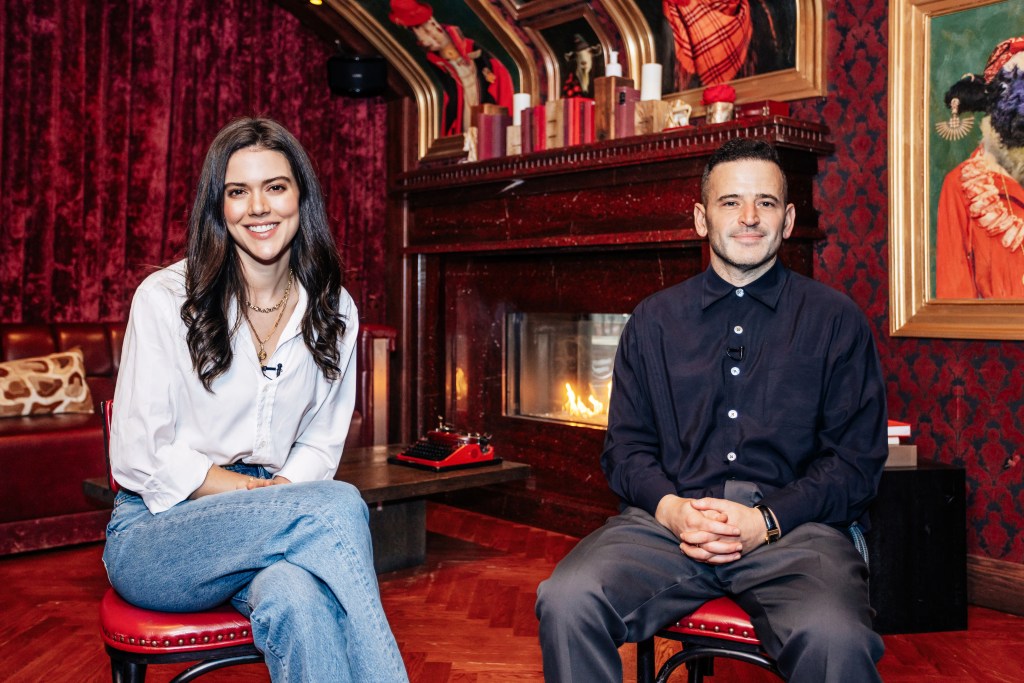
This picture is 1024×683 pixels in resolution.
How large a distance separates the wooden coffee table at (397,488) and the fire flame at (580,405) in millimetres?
904

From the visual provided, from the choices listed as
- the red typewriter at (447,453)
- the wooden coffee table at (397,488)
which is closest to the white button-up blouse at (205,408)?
the wooden coffee table at (397,488)

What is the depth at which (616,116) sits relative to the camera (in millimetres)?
3982

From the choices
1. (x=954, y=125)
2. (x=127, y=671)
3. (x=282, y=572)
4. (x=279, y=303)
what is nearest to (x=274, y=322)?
(x=279, y=303)

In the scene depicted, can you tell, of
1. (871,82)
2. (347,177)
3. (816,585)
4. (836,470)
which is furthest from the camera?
(347,177)

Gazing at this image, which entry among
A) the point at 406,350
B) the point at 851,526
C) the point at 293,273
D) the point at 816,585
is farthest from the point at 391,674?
the point at 406,350

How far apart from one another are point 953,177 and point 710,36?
1143 mm

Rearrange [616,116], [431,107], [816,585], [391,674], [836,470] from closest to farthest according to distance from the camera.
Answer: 1. [391,674]
2. [816,585]
3. [836,470]
4. [616,116]
5. [431,107]

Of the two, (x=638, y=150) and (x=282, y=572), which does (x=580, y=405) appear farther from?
(x=282, y=572)

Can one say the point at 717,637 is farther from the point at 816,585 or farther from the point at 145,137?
the point at 145,137

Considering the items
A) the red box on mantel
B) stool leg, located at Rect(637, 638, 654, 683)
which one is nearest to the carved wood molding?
the red box on mantel

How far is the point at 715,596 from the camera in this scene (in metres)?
1.87

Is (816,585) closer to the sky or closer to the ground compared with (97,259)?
closer to the ground

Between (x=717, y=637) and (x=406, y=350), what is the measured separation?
362cm

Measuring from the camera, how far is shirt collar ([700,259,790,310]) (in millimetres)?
2113
